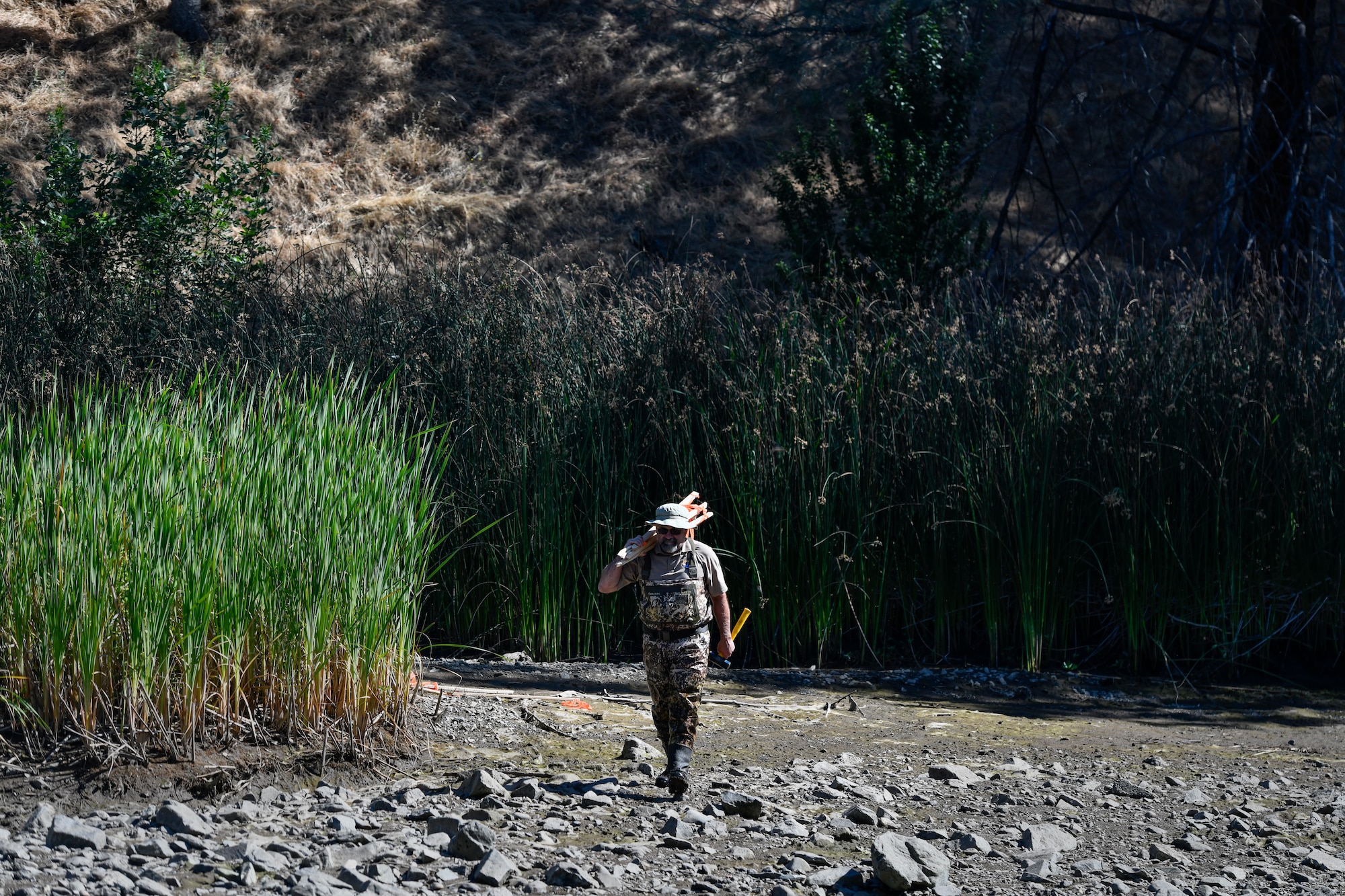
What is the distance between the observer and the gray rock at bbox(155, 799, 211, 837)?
141 inches

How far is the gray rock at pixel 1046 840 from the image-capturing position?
3893 mm

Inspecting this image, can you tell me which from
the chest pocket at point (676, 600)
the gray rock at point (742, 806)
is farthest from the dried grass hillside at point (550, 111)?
the gray rock at point (742, 806)

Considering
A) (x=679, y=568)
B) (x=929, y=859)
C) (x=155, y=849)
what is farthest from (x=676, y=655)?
(x=155, y=849)

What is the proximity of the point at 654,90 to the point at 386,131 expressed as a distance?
4.34 m

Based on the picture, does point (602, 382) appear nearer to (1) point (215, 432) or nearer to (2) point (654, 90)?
(1) point (215, 432)

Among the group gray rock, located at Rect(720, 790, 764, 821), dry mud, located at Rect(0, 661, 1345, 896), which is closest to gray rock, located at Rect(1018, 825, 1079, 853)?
dry mud, located at Rect(0, 661, 1345, 896)

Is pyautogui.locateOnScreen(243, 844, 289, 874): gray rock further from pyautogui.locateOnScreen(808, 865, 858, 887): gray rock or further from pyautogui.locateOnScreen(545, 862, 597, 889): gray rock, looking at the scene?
pyautogui.locateOnScreen(808, 865, 858, 887): gray rock

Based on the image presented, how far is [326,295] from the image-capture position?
912 cm

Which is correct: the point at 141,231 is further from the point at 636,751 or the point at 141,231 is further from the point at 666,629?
the point at 666,629

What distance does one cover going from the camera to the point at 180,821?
11.8 feet

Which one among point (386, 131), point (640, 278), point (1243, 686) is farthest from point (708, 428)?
point (386, 131)

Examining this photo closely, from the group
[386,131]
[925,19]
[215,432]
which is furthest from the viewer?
[386,131]

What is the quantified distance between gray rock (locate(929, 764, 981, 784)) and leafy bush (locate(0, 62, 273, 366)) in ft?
22.3

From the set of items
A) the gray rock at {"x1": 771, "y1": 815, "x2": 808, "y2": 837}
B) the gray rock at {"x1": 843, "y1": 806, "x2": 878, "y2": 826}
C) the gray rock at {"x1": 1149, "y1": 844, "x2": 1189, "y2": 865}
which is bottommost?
the gray rock at {"x1": 1149, "y1": 844, "x2": 1189, "y2": 865}
